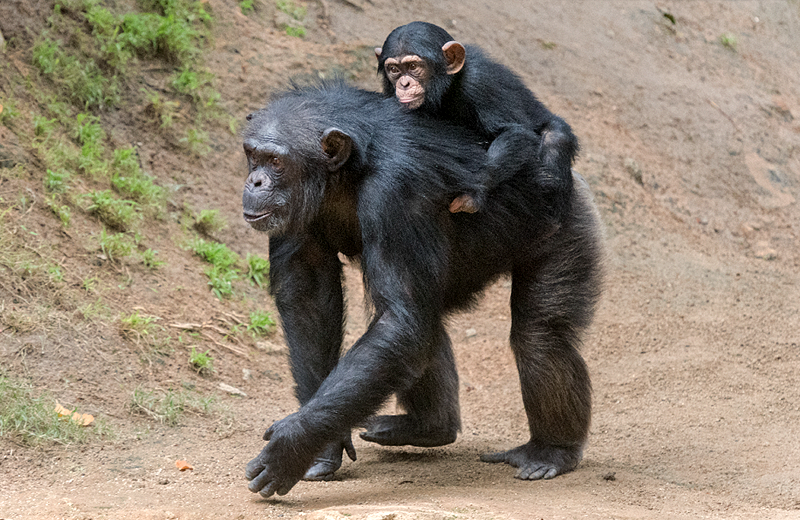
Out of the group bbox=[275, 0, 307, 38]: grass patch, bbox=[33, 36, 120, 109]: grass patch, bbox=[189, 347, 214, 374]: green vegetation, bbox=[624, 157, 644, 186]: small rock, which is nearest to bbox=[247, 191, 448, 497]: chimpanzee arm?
bbox=[189, 347, 214, 374]: green vegetation

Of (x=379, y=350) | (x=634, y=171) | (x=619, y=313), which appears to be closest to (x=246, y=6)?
(x=634, y=171)

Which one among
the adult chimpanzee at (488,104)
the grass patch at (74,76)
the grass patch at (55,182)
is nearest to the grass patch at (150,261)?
the grass patch at (55,182)

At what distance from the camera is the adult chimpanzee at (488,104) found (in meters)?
4.90

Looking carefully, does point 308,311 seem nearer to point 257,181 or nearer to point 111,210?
point 257,181

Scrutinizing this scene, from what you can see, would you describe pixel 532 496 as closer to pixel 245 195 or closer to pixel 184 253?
pixel 245 195

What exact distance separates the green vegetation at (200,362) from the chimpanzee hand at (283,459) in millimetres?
2519

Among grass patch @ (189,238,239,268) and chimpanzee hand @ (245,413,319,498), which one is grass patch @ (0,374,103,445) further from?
grass patch @ (189,238,239,268)

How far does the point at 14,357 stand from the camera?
557cm

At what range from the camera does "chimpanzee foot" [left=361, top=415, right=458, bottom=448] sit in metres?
5.57

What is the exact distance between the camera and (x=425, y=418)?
5664 mm

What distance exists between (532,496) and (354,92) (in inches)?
106

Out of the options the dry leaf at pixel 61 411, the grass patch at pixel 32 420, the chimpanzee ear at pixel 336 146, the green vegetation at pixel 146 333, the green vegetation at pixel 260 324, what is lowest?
the green vegetation at pixel 260 324

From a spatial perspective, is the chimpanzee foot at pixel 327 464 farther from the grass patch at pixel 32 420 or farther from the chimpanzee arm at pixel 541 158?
the chimpanzee arm at pixel 541 158

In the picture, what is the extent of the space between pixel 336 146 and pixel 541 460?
2.54 m
